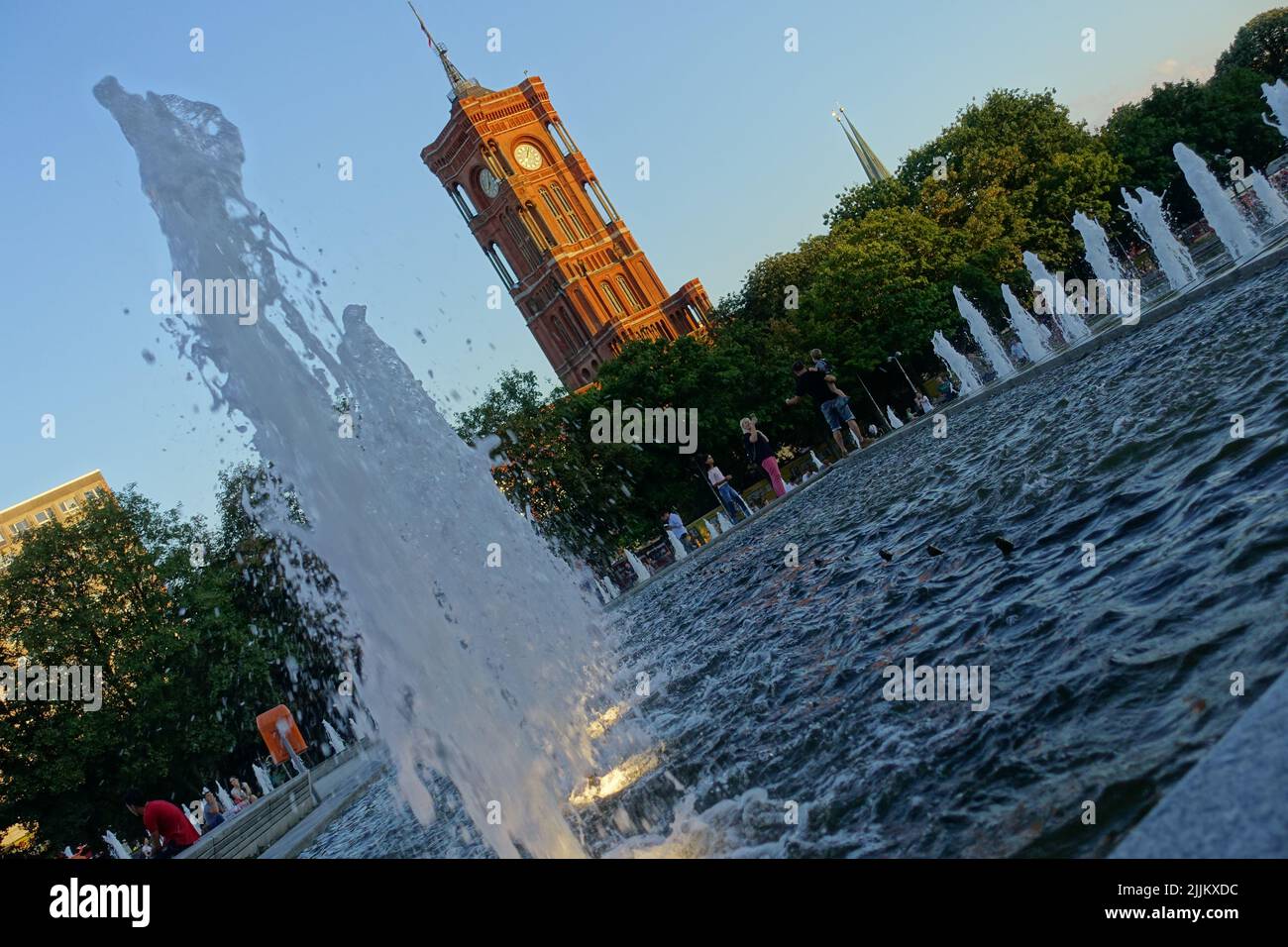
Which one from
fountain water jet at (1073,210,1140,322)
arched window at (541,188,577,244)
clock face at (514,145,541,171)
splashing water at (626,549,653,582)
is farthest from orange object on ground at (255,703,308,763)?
clock face at (514,145,541,171)

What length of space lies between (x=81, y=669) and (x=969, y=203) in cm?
5434

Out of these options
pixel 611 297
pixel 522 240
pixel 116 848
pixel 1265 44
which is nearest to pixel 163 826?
pixel 116 848

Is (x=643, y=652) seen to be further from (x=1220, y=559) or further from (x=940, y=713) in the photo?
(x=1220, y=559)

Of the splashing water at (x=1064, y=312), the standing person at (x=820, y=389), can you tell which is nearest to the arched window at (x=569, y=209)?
the splashing water at (x=1064, y=312)

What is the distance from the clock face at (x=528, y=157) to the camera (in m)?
86.2

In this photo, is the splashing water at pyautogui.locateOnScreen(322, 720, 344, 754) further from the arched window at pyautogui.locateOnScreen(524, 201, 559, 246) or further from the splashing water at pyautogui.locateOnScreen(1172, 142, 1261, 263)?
the arched window at pyautogui.locateOnScreen(524, 201, 559, 246)

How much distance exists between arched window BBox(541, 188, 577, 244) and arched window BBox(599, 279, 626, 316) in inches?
213

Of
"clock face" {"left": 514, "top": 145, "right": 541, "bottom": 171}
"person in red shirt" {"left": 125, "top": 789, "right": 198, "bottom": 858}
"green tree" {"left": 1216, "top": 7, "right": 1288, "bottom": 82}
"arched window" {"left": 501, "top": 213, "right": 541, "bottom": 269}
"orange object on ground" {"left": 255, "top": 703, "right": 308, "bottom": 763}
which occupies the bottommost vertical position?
"person in red shirt" {"left": 125, "top": 789, "right": 198, "bottom": 858}

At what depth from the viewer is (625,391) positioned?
52562 mm

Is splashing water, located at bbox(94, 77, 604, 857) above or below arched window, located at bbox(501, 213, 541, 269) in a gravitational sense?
below

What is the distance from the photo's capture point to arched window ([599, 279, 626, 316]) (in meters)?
82.6

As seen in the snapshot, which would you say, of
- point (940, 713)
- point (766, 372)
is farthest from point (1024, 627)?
point (766, 372)

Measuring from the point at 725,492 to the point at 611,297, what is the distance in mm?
62131

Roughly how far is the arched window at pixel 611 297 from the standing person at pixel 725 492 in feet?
196
